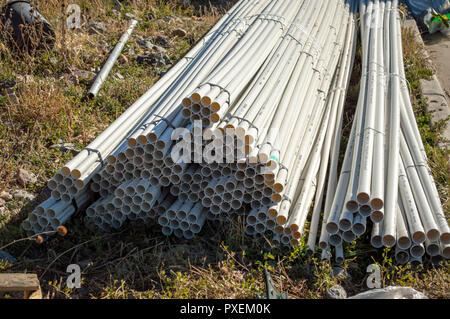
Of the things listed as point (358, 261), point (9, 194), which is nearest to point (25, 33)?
point (9, 194)

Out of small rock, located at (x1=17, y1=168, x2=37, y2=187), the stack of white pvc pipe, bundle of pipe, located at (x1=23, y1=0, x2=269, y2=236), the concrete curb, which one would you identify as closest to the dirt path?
the concrete curb

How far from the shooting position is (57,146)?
489cm

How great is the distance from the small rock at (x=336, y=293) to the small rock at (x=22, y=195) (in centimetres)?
271

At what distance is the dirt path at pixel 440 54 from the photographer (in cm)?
690

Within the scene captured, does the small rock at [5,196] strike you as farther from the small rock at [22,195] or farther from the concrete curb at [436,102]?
the concrete curb at [436,102]

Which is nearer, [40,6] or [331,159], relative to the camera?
[331,159]

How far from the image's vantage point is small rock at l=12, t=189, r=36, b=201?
4.33 metres

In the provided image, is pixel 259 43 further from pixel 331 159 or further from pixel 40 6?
pixel 40 6

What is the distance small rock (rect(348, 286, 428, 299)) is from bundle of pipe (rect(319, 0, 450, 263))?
17.1 inches

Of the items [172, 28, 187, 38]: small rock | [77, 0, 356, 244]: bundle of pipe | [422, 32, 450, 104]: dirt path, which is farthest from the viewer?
[172, 28, 187, 38]: small rock

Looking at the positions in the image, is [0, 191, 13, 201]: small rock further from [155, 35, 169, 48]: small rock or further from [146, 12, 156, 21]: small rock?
[146, 12, 156, 21]: small rock

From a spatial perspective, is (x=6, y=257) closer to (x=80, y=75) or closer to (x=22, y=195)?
(x=22, y=195)

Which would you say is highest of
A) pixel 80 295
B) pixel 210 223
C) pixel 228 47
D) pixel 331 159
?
pixel 228 47
